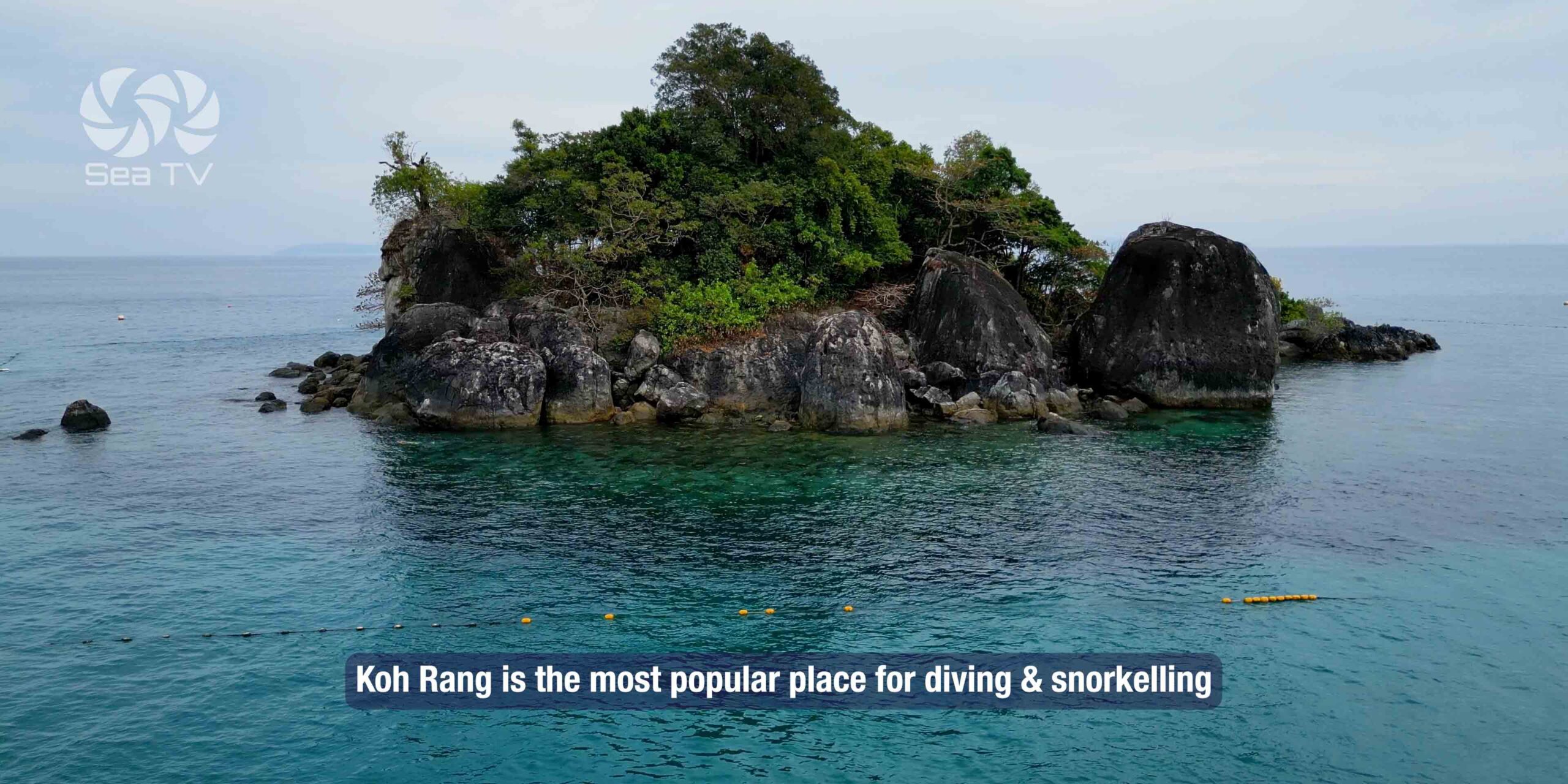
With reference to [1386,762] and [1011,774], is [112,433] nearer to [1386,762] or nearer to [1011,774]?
[1011,774]

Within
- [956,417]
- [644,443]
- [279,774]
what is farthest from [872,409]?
[279,774]

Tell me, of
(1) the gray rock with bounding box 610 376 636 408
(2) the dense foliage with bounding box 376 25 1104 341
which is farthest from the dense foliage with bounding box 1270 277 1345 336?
(1) the gray rock with bounding box 610 376 636 408

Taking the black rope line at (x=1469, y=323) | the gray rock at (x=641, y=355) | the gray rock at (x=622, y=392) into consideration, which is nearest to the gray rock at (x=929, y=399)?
the gray rock at (x=641, y=355)

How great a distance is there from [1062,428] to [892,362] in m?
6.82

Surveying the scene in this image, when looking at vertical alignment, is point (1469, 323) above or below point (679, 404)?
above

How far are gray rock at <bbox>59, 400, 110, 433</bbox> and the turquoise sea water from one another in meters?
0.76

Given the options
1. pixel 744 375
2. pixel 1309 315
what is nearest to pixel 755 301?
pixel 744 375

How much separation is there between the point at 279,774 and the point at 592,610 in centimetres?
668

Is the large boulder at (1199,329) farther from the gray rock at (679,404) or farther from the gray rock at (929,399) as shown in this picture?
the gray rock at (679,404)

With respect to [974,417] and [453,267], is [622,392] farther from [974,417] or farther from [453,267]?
[974,417]

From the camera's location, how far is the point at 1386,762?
46.7 feet

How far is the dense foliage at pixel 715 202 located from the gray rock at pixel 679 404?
8.63 feet

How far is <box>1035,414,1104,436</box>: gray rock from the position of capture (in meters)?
35.2

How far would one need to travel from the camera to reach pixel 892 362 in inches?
1443
